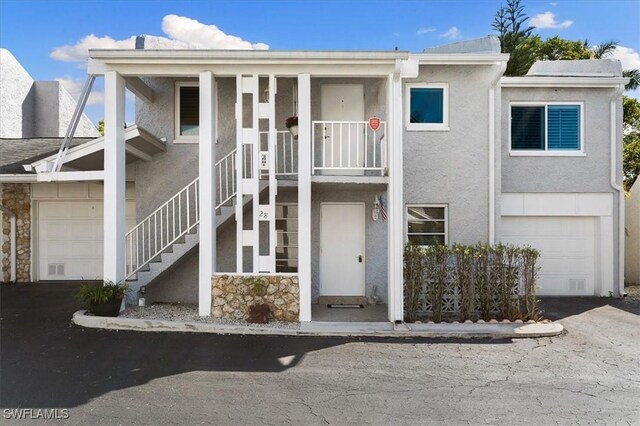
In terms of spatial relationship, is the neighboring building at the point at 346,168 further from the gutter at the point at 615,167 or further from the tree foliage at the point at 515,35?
the tree foliage at the point at 515,35

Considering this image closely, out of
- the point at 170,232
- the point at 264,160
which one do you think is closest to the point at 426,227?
the point at 264,160

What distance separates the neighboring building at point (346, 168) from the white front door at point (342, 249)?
0.03 m

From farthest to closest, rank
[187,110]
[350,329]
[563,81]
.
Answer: [563,81], [187,110], [350,329]

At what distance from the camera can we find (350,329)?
23.0ft

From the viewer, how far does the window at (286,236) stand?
9.34 metres

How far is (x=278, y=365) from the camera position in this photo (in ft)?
18.2

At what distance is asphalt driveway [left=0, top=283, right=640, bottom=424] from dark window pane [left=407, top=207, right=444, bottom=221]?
3.47 m

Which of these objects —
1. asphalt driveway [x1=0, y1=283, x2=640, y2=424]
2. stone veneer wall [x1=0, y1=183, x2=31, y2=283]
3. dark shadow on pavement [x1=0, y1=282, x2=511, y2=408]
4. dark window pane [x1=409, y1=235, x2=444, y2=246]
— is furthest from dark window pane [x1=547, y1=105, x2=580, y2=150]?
stone veneer wall [x1=0, y1=183, x2=31, y2=283]

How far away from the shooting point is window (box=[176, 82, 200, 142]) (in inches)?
371

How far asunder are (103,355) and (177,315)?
1875 millimetres

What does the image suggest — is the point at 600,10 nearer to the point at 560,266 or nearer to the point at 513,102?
the point at 513,102

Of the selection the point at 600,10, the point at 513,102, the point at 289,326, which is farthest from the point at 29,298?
the point at 600,10

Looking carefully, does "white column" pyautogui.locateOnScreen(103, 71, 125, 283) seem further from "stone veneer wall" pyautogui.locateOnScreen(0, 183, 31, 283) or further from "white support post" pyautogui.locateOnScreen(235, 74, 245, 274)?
"stone veneer wall" pyautogui.locateOnScreen(0, 183, 31, 283)

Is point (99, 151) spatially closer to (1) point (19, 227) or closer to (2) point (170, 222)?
(2) point (170, 222)
